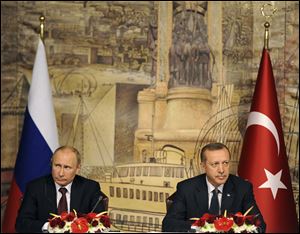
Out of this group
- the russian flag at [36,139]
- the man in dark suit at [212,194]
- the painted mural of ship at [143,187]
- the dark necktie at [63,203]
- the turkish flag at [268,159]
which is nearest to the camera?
the man in dark suit at [212,194]

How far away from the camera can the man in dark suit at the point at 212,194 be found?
175 inches

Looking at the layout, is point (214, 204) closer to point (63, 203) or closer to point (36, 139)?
point (63, 203)

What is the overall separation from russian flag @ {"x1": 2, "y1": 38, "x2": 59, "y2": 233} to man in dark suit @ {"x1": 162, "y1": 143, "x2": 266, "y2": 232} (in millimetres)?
1984

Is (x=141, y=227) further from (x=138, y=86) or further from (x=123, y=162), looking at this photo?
(x=138, y=86)

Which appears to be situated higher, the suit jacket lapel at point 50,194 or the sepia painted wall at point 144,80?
the sepia painted wall at point 144,80

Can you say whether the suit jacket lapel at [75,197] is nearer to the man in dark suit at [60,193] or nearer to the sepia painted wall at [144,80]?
the man in dark suit at [60,193]

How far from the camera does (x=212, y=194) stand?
4.56 m

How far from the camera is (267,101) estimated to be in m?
6.23

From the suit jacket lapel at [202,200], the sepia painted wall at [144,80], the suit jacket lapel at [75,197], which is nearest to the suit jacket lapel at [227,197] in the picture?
the suit jacket lapel at [202,200]

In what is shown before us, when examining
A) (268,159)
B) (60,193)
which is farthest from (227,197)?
(268,159)

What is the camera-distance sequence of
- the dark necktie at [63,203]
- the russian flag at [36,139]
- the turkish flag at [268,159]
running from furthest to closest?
the russian flag at [36,139] < the turkish flag at [268,159] < the dark necktie at [63,203]

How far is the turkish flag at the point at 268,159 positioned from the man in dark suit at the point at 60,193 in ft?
6.39

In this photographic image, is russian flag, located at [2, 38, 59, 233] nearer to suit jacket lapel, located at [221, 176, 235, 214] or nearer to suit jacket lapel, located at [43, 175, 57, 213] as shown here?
suit jacket lapel, located at [43, 175, 57, 213]

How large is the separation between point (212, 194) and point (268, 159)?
5.55 ft
